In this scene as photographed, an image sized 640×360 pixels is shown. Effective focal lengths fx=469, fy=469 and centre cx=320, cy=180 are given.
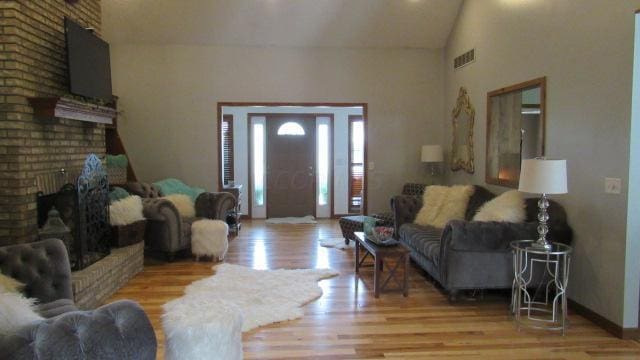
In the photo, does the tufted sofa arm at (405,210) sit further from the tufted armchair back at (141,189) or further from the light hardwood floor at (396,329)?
the tufted armchair back at (141,189)

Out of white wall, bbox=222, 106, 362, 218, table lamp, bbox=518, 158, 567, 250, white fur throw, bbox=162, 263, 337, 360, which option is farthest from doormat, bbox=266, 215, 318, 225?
table lamp, bbox=518, 158, 567, 250

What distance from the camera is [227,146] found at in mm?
9359

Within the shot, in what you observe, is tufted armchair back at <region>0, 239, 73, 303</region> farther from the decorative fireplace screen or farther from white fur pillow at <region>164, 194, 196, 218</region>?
white fur pillow at <region>164, 194, 196, 218</region>

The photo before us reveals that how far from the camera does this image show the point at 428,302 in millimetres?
4219

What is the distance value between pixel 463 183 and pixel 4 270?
5.41 metres

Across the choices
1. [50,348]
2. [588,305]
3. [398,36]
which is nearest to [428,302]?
[588,305]

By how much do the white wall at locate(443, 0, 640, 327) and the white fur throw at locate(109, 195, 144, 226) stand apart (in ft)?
13.9

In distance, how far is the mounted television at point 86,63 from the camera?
4.25 metres

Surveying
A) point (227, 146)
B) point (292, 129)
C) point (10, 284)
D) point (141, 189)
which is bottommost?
point (10, 284)

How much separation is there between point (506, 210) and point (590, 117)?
105 cm

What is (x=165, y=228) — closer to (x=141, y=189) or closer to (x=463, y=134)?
(x=141, y=189)

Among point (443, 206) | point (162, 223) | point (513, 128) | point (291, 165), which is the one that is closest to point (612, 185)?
point (513, 128)

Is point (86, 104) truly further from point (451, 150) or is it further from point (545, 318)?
point (451, 150)

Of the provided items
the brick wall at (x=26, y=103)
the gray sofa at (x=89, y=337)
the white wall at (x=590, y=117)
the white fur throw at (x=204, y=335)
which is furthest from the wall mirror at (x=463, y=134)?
the gray sofa at (x=89, y=337)
